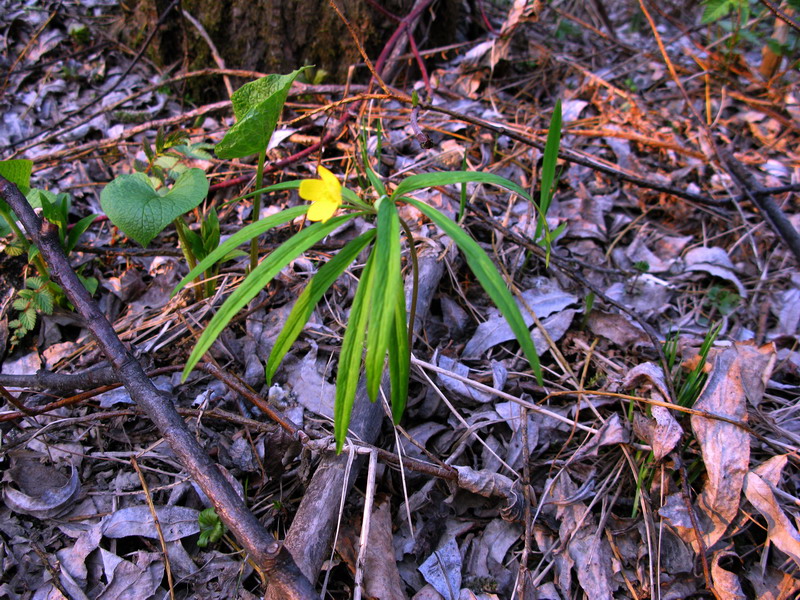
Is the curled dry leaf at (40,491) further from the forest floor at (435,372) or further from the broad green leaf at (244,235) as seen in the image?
the broad green leaf at (244,235)

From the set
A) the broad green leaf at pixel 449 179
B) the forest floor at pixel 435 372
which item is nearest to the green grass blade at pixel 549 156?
the forest floor at pixel 435 372

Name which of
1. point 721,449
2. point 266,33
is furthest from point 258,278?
point 266,33

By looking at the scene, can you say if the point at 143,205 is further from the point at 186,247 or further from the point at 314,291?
the point at 314,291

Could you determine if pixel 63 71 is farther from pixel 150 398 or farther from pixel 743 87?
pixel 743 87

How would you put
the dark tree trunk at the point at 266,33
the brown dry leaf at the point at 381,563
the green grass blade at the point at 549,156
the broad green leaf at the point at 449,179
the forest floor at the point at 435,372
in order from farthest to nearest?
the dark tree trunk at the point at 266,33 → the green grass blade at the point at 549,156 → the forest floor at the point at 435,372 → the brown dry leaf at the point at 381,563 → the broad green leaf at the point at 449,179

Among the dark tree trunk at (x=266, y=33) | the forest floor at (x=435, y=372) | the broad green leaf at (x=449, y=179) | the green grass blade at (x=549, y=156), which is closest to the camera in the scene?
the broad green leaf at (x=449, y=179)

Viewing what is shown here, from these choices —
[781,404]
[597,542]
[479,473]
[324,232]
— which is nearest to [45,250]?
[324,232]

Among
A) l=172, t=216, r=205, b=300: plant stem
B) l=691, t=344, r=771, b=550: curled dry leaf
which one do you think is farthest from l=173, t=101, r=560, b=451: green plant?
l=691, t=344, r=771, b=550: curled dry leaf

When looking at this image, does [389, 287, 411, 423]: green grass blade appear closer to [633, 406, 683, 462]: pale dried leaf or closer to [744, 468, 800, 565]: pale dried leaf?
[633, 406, 683, 462]: pale dried leaf
